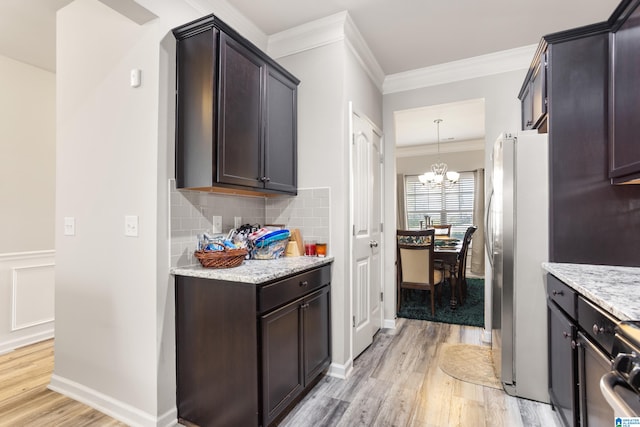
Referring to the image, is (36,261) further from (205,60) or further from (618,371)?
(618,371)

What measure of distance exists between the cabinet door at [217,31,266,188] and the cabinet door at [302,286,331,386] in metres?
0.89

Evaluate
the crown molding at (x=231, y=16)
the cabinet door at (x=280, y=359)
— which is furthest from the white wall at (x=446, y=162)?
the cabinet door at (x=280, y=359)

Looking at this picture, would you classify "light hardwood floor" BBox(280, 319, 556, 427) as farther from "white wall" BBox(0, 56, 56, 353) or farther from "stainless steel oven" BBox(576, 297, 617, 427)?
"white wall" BBox(0, 56, 56, 353)

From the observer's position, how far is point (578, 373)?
1469 millimetres

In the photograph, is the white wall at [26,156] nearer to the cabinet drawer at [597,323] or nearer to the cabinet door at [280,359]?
the cabinet door at [280,359]

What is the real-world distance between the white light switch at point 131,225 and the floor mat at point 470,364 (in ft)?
7.97

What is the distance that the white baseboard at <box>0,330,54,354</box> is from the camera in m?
2.85

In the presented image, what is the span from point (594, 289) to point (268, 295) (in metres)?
1.46

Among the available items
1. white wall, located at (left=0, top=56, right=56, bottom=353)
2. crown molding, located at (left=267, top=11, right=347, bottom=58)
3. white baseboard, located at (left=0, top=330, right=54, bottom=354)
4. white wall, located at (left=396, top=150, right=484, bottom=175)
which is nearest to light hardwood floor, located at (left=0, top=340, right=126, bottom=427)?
white baseboard, located at (left=0, top=330, right=54, bottom=354)

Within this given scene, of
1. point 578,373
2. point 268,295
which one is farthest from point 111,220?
point 578,373

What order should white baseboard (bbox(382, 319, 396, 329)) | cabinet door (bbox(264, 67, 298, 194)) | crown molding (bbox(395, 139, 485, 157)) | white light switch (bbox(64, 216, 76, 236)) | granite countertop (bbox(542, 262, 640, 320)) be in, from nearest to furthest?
granite countertop (bbox(542, 262, 640, 320)) → white light switch (bbox(64, 216, 76, 236)) → cabinet door (bbox(264, 67, 298, 194)) → white baseboard (bbox(382, 319, 396, 329)) → crown molding (bbox(395, 139, 485, 157))

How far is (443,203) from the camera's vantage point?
7.13 metres

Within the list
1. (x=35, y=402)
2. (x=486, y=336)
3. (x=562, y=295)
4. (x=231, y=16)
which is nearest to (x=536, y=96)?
(x=562, y=295)

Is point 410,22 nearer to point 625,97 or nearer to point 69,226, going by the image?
point 625,97
